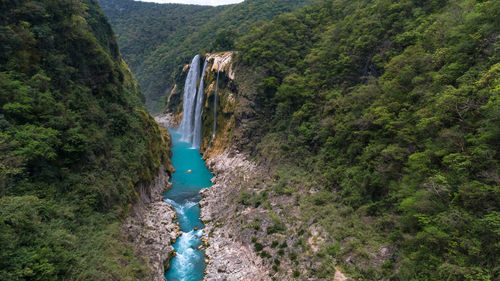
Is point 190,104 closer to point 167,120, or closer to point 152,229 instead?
point 167,120

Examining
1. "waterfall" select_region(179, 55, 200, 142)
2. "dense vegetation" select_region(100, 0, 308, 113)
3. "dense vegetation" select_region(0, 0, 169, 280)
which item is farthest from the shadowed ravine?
"dense vegetation" select_region(100, 0, 308, 113)

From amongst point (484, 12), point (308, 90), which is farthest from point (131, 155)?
point (484, 12)

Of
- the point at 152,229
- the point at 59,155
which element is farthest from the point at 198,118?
the point at 59,155

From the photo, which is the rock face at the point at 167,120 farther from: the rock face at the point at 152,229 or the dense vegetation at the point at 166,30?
the rock face at the point at 152,229

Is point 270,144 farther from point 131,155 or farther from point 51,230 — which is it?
point 51,230

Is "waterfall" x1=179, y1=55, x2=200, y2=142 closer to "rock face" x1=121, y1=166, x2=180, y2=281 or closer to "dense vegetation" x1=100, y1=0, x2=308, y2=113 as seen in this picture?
"dense vegetation" x1=100, y1=0, x2=308, y2=113

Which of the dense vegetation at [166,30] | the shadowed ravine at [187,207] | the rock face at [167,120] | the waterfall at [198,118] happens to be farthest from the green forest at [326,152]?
the dense vegetation at [166,30]
